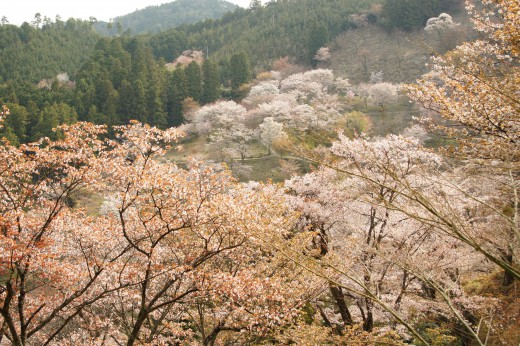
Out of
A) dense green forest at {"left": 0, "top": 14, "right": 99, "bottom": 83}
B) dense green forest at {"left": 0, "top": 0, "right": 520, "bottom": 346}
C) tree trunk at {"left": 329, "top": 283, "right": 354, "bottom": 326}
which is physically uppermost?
dense green forest at {"left": 0, "top": 14, "right": 99, "bottom": 83}

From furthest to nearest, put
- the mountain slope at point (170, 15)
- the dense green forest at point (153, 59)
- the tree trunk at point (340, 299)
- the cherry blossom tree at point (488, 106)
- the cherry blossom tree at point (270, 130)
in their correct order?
the mountain slope at point (170, 15), the dense green forest at point (153, 59), the cherry blossom tree at point (270, 130), the tree trunk at point (340, 299), the cherry blossom tree at point (488, 106)

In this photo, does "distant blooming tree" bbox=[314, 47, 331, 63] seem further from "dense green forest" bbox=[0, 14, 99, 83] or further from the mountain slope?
the mountain slope

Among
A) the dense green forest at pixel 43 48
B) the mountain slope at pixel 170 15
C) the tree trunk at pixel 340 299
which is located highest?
the mountain slope at pixel 170 15

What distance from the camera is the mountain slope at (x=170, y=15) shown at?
6437 inches

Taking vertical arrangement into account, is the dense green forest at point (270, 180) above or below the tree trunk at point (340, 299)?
above

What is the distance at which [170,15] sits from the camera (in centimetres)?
17550

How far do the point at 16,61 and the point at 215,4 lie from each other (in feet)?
492

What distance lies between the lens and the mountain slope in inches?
6437

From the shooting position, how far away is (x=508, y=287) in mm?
14172

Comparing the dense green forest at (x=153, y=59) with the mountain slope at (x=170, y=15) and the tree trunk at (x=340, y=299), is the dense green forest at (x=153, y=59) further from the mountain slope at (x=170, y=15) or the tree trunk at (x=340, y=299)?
the mountain slope at (x=170, y=15)

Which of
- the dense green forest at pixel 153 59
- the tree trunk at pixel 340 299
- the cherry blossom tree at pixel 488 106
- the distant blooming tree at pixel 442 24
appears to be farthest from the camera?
the distant blooming tree at pixel 442 24

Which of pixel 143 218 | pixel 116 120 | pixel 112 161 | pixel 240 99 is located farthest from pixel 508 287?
pixel 240 99

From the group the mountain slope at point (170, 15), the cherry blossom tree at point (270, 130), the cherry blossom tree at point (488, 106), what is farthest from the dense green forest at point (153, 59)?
the mountain slope at point (170, 15)

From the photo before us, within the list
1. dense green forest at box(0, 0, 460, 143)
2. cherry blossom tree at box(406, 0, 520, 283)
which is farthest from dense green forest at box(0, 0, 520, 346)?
dense green forest at box(0, 0, 460, 143)
